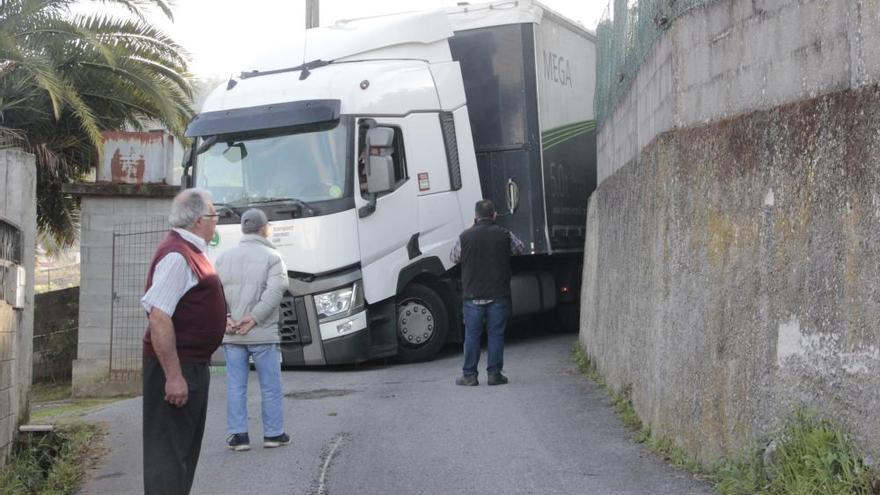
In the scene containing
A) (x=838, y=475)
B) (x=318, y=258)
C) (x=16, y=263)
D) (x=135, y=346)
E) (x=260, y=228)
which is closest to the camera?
(x=838, y=475)

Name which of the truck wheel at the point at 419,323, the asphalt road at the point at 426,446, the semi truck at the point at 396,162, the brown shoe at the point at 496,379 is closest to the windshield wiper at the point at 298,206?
the semi truck at the point at 396,162

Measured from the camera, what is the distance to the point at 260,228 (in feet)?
27.4

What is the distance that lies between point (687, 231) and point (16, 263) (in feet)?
17.4

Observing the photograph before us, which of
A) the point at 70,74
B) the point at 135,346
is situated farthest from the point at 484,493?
the point at 70,74

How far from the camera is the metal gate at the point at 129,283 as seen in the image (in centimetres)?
1642

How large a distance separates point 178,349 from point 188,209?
0.70m

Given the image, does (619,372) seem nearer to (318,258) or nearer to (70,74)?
(318,258)

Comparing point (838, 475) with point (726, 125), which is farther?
point (726, 125)

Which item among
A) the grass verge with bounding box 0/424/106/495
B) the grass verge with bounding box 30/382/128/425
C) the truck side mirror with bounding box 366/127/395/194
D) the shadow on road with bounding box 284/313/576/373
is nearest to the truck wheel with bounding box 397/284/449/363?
the shadow on road with bounding box 284/313/576/373

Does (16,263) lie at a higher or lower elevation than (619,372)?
higher

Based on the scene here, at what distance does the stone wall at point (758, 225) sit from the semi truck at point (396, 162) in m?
4.42

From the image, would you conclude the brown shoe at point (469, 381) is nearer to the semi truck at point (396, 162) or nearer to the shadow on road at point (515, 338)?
the semi truck at point (396, 162)

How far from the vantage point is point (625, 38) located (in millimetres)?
10430

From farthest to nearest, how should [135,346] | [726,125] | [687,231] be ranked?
1. [135,346]
2. [687,231]
3. [726,125]
